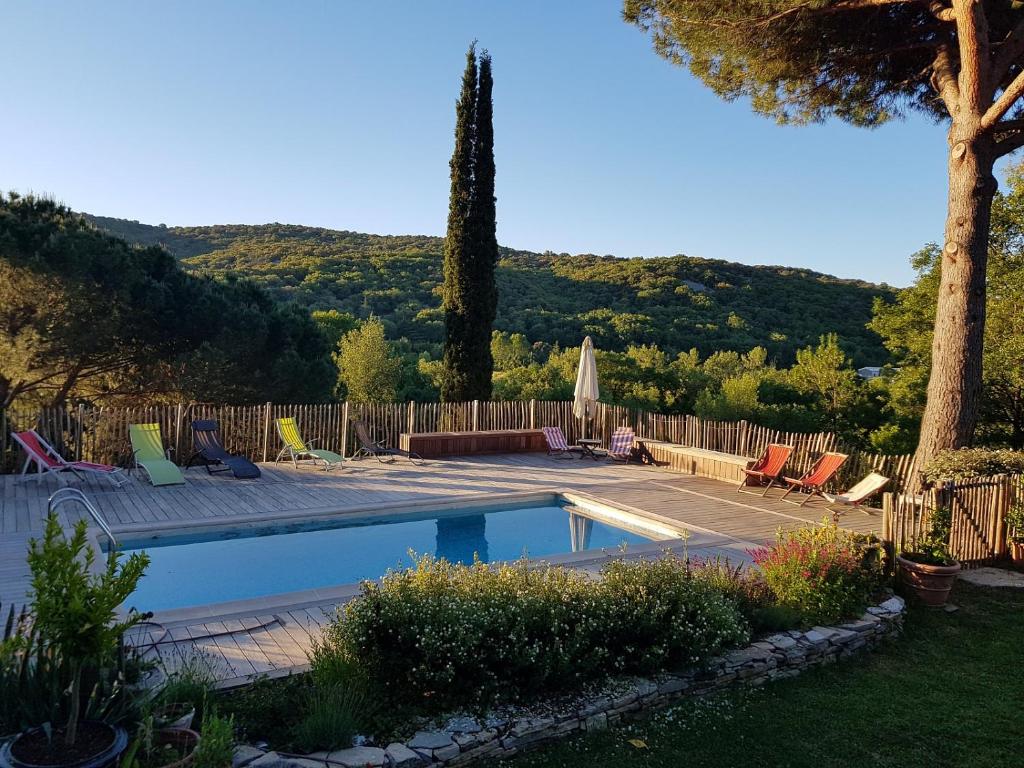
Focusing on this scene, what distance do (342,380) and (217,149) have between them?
7.14 metres

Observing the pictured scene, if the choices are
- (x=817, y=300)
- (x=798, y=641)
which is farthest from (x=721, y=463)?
(x=817, y=300)

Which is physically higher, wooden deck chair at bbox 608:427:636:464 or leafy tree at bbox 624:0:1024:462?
leafy tree at bbox 624:0:1024:462

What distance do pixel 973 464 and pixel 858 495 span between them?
127cm

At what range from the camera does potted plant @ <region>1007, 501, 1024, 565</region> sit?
Result: 675 centimetres

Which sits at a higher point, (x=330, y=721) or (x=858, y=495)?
(x=858, y=495)

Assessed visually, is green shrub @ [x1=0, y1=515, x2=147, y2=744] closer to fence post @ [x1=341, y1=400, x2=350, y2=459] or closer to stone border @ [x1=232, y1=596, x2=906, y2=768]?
stone border @ [x1=232, y1=596, x2=906, y2=768]

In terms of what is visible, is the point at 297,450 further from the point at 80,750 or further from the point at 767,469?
the point at 80,750

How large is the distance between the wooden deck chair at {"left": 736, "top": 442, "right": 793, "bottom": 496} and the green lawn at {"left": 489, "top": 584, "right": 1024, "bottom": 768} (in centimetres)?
501

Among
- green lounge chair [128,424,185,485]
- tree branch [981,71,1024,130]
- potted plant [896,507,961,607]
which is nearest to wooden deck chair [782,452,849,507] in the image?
potted plant [896,507,961,607]

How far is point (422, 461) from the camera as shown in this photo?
1217 centimetres

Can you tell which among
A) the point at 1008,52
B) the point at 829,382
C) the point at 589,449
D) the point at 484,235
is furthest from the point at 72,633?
the point at 829,382

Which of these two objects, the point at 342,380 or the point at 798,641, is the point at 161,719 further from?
the point at 342,380

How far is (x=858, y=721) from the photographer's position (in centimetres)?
401

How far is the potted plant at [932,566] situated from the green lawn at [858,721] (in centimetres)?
65
